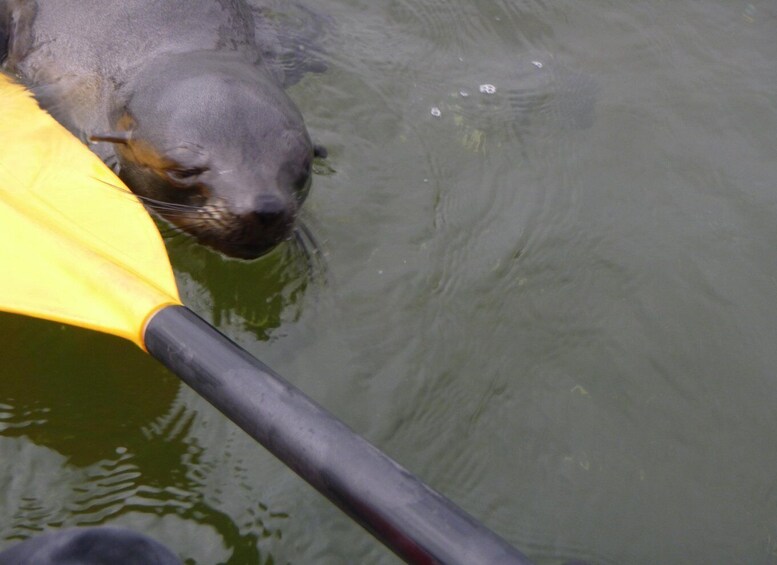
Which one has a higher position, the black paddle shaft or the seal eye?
the black paddle shaft

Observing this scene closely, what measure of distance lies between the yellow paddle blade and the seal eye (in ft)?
0.49

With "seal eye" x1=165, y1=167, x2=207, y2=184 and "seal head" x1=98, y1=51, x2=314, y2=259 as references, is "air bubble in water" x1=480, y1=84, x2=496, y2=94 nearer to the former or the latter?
"seal head" x1=98, y1=51, x2=314, y2=259

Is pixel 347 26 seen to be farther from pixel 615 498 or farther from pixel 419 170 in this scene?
pixel 615 498

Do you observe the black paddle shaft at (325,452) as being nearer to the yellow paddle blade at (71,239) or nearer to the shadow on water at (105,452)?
the yellow paddle blade at (71,239)

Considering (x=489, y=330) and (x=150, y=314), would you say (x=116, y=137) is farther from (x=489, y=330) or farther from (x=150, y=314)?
(x=489, y=330)

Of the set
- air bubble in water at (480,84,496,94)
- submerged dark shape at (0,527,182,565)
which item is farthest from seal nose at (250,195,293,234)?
air bubble in water at (480,84,496,94)

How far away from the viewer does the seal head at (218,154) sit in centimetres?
312

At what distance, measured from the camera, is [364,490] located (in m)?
2.10

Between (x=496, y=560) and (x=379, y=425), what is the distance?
4.15 ft

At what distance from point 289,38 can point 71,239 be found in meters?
2.05

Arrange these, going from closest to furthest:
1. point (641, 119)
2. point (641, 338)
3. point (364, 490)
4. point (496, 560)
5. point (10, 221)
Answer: point (496, 560) → point (364, 490) → point (10, 221) → point (641, 338) → point (641, 119)

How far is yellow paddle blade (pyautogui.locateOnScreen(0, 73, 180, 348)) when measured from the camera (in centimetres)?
273

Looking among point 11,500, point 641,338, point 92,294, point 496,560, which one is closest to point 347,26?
point 641,338

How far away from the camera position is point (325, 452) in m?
2.18
